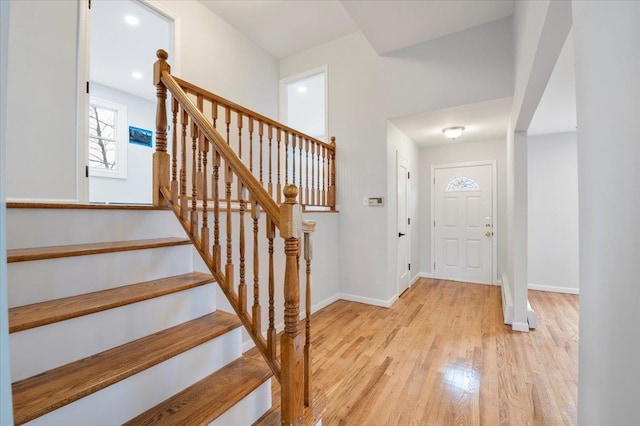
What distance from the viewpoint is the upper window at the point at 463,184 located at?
4824 mm

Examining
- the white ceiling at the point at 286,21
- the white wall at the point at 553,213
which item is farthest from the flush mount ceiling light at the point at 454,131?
the white ceiling at the point at 286,21

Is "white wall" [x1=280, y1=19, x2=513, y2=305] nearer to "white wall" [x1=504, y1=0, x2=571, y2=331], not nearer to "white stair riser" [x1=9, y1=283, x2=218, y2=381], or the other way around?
"white wall" [x1=504, y1=0, x2=571, y2=331]

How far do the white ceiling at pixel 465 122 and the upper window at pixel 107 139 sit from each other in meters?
5.14

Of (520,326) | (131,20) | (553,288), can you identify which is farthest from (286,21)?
(553,288)

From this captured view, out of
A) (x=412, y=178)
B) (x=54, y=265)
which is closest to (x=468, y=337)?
(x=412, y=178)

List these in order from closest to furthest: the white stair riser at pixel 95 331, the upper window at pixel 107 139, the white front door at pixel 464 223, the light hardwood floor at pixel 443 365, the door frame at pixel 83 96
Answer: the white stair riser at pixel 95 331 < the light hardwood floor at pixel 443 365 < the door frame at pixel 83 96 < the white front door at pixel 464 223 < the upper window at pixel 107 139

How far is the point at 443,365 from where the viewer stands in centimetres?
229

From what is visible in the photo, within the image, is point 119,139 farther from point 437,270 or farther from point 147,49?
point 437,270

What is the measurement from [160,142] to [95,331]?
1.36 m

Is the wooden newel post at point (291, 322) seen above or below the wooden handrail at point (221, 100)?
below

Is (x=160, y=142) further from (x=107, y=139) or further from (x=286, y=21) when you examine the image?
(x=107, y=139)

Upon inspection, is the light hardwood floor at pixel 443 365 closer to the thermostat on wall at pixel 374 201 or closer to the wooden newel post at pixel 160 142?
the thermostat on wall at pixel 374 201

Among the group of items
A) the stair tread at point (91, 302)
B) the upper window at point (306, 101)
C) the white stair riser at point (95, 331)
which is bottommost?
the white stair riser at point (95, 331)

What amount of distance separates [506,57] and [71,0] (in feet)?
14.4
